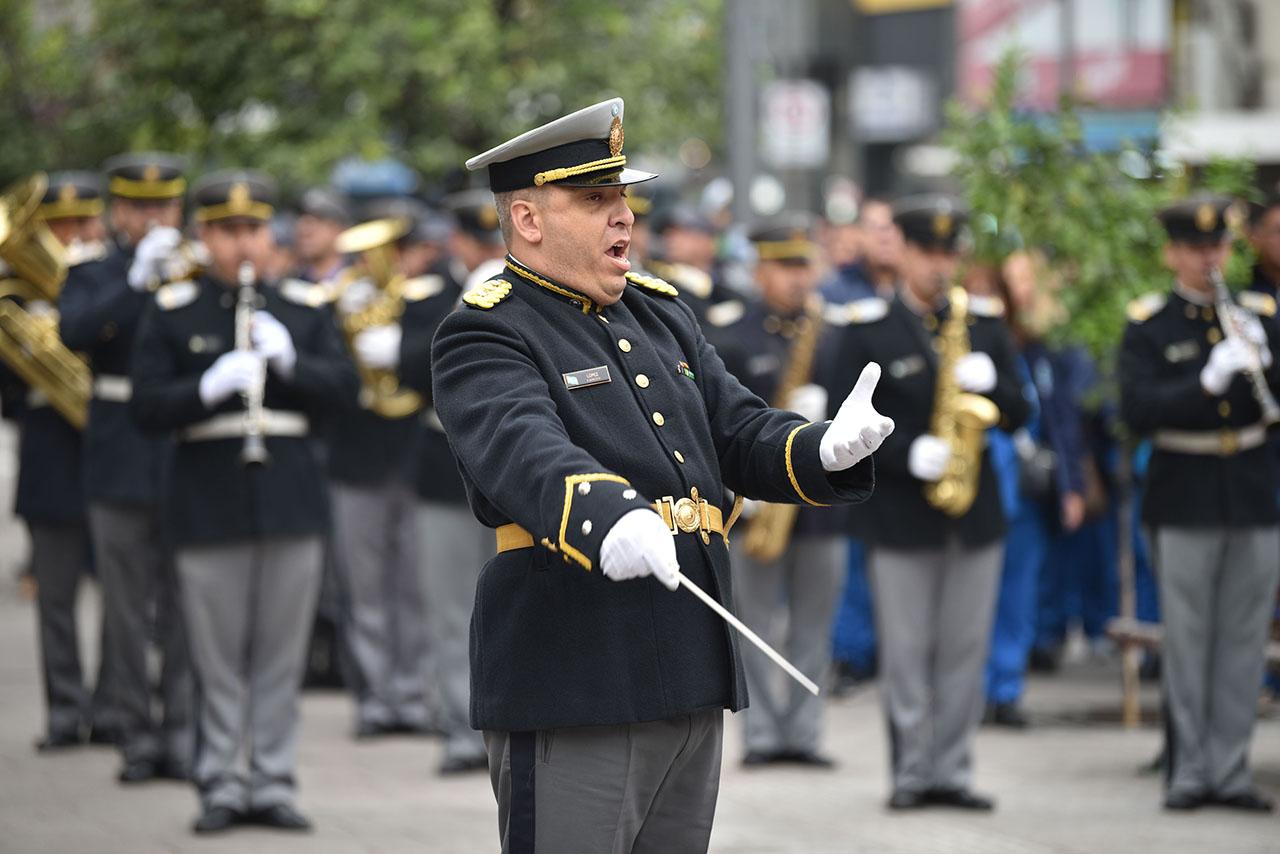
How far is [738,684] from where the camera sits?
15.3 feet

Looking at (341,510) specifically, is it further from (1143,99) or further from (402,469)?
(1143,99)

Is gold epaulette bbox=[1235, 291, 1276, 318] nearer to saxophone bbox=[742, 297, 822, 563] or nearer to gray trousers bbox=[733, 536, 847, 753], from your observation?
saxophone bbox=[742, 297, 822, 563]

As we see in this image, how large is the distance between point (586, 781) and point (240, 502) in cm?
376

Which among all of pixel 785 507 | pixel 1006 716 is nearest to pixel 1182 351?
pixel 785 507

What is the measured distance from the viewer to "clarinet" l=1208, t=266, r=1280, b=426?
8.05 m

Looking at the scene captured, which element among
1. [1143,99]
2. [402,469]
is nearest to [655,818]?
[402,469]

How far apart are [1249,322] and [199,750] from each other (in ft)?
14.6

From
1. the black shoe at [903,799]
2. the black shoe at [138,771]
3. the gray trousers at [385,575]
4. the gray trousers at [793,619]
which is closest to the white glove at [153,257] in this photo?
the black shoe at [138,771]

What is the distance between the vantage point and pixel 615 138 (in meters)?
4.73

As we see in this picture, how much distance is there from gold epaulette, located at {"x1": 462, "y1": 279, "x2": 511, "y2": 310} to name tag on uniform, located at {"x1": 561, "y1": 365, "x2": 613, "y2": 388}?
0.76ft

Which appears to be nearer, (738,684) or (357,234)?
(738,684)

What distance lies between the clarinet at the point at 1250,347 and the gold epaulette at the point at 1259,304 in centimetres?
19

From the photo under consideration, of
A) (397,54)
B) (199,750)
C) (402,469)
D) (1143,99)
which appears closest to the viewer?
(199,750)

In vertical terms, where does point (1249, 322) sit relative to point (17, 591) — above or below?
above
